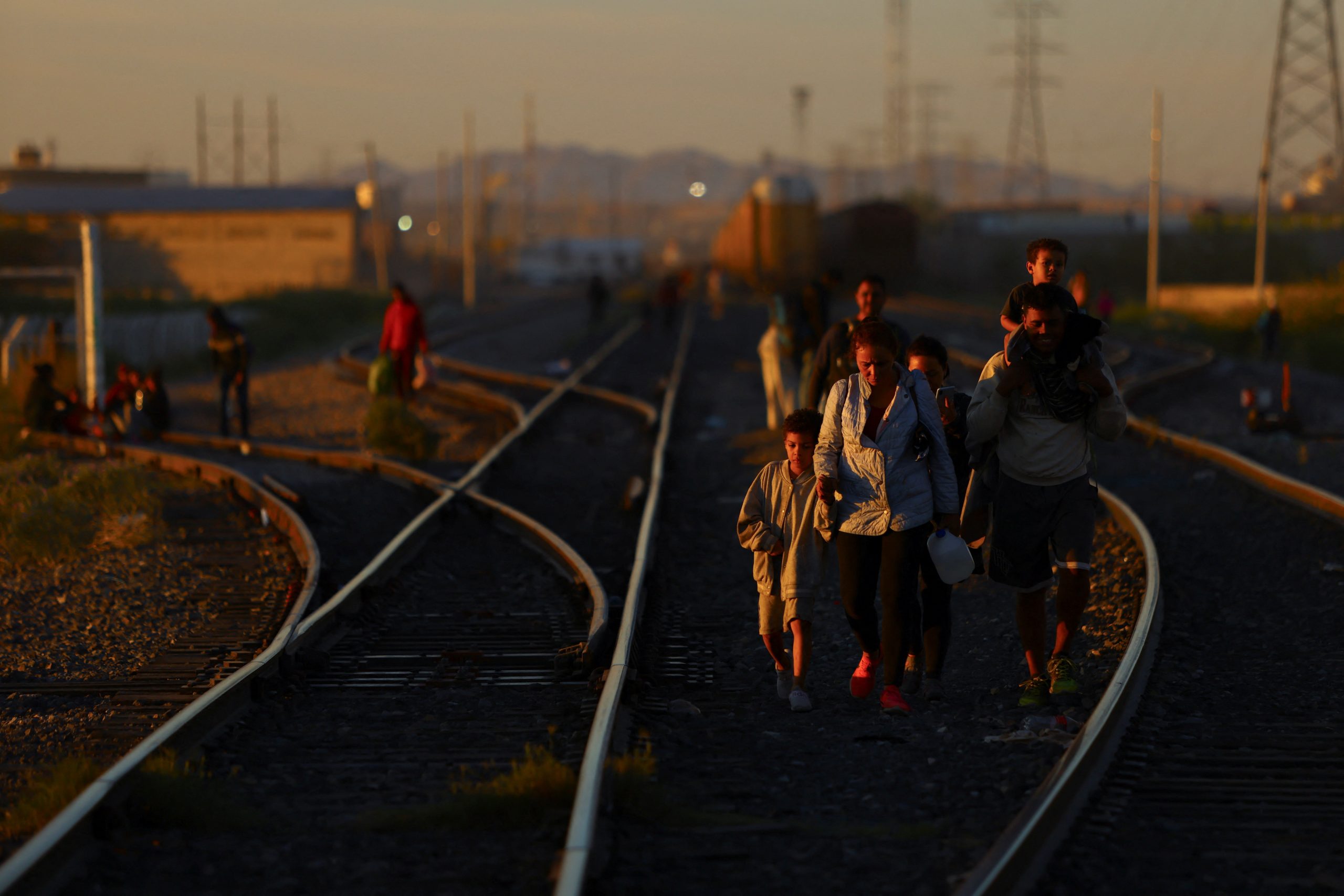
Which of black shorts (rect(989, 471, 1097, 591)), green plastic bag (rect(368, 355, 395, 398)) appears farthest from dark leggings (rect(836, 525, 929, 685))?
green plastic bag (rect(368, 355, 395, 398))

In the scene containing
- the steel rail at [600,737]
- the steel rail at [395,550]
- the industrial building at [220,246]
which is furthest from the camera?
the industrial building at [220,246]

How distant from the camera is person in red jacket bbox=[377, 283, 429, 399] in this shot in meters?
17.9

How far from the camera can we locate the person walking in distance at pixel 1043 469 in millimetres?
6301

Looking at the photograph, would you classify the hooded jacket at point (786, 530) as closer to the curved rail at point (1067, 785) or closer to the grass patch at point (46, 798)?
the curved rail at point (1067, 785)

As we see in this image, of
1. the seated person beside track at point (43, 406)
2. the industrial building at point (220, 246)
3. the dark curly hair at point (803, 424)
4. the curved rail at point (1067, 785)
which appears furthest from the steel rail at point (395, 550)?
the industrial building at point (220, 246)

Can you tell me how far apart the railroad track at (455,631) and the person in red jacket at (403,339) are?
22.6 feet

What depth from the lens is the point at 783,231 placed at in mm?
42906

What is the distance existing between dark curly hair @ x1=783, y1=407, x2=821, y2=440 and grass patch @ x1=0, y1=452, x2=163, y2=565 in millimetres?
6656

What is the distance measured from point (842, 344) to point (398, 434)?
8223 millimetres

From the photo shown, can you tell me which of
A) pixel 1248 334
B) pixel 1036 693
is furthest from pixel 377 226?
pixel 1036 693

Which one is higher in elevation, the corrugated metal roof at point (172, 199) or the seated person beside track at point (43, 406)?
the corrugated metal roof at point (172, 199)

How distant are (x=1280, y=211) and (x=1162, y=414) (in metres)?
91.0

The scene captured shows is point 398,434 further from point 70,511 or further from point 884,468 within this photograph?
point 884,468

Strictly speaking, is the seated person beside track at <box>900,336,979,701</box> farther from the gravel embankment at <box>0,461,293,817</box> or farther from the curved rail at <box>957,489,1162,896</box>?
the gravel embankment at <box>0,461,293,817</box>
